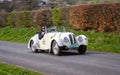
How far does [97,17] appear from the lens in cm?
2745

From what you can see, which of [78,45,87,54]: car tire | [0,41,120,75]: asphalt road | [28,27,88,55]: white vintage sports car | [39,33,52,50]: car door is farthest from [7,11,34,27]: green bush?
[0,41,120,75]: asphalt road

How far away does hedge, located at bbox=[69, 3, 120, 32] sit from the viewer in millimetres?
25734

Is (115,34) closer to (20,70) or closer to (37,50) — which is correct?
(37,50)

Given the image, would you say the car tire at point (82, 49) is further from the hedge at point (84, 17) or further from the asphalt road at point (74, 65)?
the hedge at point (84, 17)

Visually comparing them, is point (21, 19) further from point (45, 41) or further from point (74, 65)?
point (74, 65)

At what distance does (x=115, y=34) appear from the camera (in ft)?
82.1

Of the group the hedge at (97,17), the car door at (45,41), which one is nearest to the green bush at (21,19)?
the hedge at (97,17)

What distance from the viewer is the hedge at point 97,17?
1013 inches

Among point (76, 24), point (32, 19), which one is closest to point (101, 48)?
point (76, 24)

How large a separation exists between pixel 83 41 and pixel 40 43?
2748 millimetres

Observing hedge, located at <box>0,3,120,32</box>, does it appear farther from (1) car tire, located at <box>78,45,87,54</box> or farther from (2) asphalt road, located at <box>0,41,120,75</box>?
(2) asphalt road, located at <box>0,41,120,75</box>

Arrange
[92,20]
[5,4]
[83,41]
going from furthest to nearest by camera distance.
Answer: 1. [5,4]
2. [92,20]
3. [83,41]

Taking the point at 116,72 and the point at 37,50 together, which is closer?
the point at 116,72

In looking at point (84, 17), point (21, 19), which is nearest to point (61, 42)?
point (84, 17)
